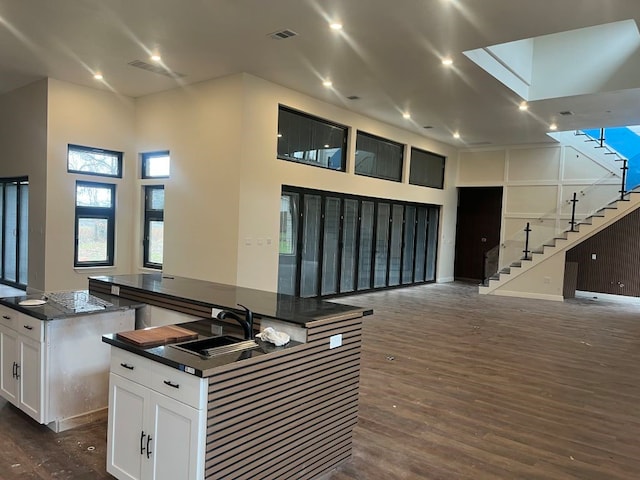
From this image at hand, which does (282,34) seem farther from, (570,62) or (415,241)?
(415,241)

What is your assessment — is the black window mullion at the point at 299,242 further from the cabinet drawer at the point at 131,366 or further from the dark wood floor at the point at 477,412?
the cabinet drawer at the point at 131,366

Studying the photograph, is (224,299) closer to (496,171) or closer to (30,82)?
(30,82)

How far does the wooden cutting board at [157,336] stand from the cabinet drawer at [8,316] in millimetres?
1287

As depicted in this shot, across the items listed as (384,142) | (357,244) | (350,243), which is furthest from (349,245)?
(384,142)

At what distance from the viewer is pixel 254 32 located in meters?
5.39

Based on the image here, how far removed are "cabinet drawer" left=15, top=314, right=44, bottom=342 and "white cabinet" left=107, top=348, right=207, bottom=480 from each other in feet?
2.92

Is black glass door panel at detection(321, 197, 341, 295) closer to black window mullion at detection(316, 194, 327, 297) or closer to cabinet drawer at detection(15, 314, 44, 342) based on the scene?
black window mullion at detection(316, 194, 327, 297)

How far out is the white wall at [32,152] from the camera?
299 inches

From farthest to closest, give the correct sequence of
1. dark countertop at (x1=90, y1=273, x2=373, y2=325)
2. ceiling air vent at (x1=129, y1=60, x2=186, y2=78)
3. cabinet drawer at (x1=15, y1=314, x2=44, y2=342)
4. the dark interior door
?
1. the dark interior door
2. ceiling air vent at (x1=129, y1=60, x2=186, y2=78)
3. cabinet drawer at (x1=15, y1=314, x2=44, y2=342)
4. dark countertop at (x1=90, y1=273, x2=373, y2=325)

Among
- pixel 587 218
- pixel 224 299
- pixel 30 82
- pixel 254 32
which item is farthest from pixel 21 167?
pixel 587 218

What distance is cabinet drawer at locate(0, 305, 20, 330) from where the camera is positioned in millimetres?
3248

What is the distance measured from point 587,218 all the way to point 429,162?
153 inches

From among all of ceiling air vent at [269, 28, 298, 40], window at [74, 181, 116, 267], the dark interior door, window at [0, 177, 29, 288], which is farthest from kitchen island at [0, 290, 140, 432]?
the dark interior door

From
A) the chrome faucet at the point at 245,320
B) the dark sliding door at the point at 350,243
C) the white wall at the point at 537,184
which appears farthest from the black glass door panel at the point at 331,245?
the chrome faucet at the point at 245,320
